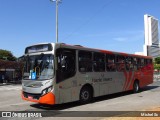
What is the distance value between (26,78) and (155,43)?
196 ft

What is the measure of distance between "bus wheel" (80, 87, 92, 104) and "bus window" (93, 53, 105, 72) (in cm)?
120

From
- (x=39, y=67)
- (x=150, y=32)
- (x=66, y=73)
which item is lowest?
(x=66, y=73)

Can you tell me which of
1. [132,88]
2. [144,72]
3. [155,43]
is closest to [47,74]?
[132,88]

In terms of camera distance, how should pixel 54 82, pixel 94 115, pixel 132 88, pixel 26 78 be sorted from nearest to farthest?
pixel 94 115 → pixel 54 82 → pixel 26 78 → pixel 132 88

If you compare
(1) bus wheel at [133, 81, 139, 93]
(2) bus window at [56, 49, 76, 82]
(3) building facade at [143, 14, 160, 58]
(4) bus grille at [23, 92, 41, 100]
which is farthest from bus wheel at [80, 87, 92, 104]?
(3) building facade at [143, 14, 160, 58]

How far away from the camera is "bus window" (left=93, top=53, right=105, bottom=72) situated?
47.9 feet

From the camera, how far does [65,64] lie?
40.7 ft

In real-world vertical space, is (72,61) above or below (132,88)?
above

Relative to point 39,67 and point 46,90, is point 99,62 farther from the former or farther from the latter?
point 46,90

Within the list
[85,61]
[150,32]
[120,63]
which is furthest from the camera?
[150,32]

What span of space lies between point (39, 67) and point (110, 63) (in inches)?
203

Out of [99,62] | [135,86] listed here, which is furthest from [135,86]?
[99,62]

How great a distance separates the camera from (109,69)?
15867 mm

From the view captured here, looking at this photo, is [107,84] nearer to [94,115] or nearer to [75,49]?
[75,49]
